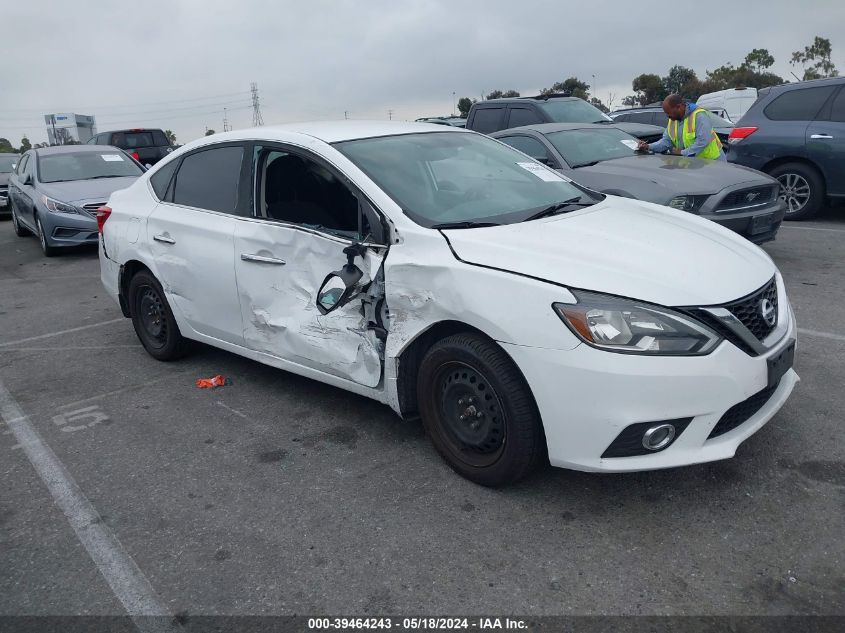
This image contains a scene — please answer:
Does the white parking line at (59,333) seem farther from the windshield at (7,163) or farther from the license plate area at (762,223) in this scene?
the windshield at (7,163)

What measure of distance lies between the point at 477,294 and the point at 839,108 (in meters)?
8.03

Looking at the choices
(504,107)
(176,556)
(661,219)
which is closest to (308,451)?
(176,556)

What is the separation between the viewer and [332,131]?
4.21m

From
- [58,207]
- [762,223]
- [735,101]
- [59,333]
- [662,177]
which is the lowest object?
[59,333]

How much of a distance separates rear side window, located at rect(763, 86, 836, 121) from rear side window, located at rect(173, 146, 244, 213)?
7731 mm

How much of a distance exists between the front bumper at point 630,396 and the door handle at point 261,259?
61.5 inches

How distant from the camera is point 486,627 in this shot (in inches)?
97.0

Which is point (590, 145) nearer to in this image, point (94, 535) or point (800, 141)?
point (800, 141)

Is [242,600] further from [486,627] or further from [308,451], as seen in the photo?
[308,451]

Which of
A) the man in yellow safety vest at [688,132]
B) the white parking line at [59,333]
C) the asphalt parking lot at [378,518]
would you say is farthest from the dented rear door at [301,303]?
the man in yellow safety vest at [688,132]

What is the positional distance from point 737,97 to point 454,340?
24.3 meters

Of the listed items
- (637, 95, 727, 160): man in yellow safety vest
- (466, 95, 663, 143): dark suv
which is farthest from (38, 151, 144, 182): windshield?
(637, 95, 727, 160): man in yellow safety vest

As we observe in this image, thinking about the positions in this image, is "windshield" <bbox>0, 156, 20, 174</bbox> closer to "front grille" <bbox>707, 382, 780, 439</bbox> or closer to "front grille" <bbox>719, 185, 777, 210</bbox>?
"front grille" <bbox>719, 185, 777, 210</bbox>

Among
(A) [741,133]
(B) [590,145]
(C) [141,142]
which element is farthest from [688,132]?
(C) [141,142]
